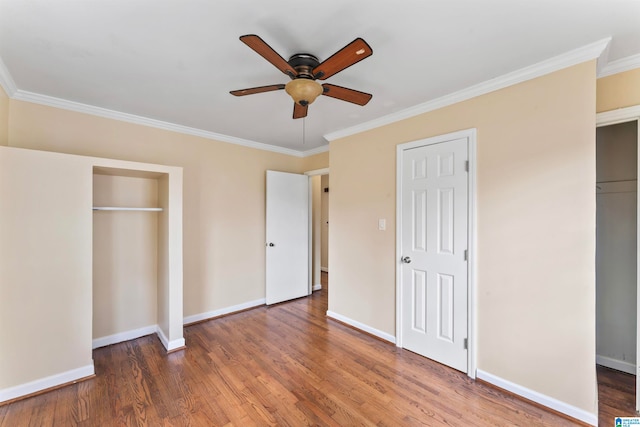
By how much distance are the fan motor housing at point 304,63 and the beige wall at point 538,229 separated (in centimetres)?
137

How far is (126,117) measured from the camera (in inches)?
113

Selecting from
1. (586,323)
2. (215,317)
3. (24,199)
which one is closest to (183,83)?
(24,199)

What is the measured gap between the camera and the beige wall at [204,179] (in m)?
2.54

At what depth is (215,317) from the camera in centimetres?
354

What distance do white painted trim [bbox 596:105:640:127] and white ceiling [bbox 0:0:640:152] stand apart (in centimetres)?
35

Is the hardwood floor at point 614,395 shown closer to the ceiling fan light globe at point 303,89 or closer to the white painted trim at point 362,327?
the white painted trim at point 362,327

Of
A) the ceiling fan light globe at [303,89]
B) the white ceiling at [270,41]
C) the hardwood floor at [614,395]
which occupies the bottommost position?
the hardwood floor at [614,395]

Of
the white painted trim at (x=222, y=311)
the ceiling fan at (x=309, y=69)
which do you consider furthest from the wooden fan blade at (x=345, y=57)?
the white painted trim at (x=222, y=311)

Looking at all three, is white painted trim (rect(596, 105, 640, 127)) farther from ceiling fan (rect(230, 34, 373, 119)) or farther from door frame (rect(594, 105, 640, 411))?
ceiling fan (rect(230, 34, 373, 119))

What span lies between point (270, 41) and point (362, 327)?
295 centimetres

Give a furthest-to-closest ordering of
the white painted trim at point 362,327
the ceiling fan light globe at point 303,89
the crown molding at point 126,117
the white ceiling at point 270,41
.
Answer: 1. the white painted trim at point 362,327
2. the crown molding at point 126,117
3. the ceiling fan light globe at point 303,89
4. the white ceiling at point 270,41

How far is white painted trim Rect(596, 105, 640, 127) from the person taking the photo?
1.83 meters

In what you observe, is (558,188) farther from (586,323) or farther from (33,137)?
(33,137)

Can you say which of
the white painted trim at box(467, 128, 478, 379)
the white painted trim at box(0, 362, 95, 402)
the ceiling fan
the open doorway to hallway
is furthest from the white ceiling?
the open doorway to hallway
